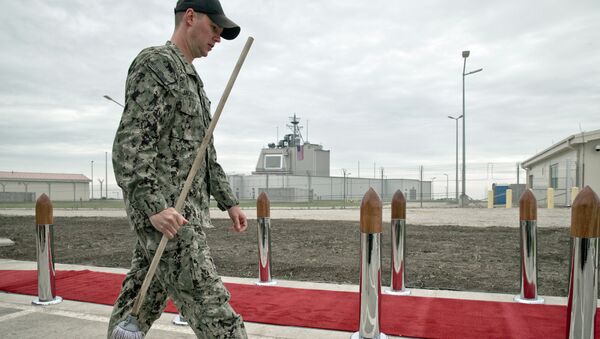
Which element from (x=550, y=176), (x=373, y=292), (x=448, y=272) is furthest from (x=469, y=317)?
(x=550, y=176)

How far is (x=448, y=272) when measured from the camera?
6043 millimetres

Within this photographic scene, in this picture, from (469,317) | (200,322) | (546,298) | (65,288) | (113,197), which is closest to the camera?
(200,322)

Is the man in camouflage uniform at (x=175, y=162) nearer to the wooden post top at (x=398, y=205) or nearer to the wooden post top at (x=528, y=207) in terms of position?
the wooden post top at (x=398, y=205)

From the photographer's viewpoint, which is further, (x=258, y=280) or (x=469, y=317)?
(x=258, y=280)

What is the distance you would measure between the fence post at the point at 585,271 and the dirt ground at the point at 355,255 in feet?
7.34

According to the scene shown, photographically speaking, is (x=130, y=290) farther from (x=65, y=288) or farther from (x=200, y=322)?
(x=65, y=288)

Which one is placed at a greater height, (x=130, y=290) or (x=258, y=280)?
(x=130, y=290)

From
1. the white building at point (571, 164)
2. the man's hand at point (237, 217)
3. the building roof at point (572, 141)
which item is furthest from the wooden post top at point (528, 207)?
the building roof at point (572, 141)

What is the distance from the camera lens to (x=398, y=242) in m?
4.68

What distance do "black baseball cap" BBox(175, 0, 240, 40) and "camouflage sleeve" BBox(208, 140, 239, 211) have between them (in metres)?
0.62

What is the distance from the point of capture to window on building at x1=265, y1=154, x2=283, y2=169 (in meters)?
57.2

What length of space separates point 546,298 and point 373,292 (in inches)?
88.8

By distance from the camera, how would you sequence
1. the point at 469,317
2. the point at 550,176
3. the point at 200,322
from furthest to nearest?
1. the point at 550,176
2. the point at 469,317
3. the point at 200,322

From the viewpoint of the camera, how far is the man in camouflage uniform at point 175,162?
197cm
